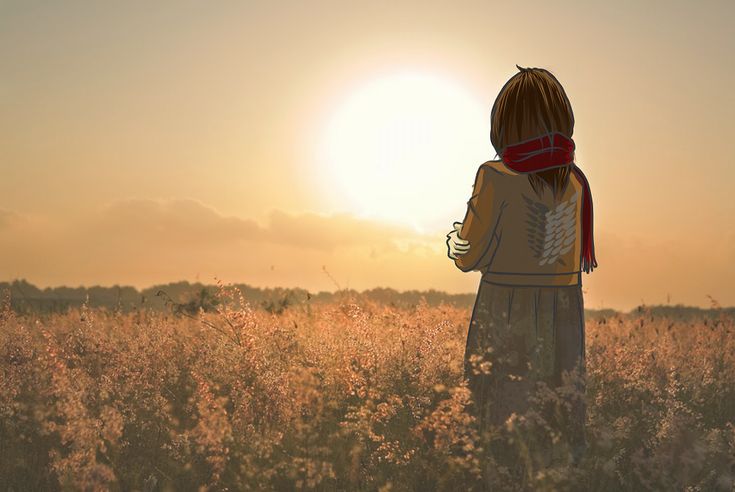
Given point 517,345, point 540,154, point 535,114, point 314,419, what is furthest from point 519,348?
point 535,114

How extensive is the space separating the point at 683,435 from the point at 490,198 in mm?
2044

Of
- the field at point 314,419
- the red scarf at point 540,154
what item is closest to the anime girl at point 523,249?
the red scarf at point 540,154

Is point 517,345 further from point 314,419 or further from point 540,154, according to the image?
point 314,419

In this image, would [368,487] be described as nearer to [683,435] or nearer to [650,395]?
[683,435]

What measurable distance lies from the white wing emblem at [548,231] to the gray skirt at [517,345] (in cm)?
27

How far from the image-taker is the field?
14.8 feet

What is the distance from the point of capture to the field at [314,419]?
4523 millimetres

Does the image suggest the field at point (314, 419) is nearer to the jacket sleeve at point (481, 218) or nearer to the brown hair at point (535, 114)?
the jacket sleeve at point (481, 218)

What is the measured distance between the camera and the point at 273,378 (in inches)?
198

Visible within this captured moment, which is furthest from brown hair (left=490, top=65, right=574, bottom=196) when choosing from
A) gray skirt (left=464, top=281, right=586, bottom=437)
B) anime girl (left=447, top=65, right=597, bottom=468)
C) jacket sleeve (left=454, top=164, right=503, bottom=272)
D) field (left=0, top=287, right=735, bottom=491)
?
field (left=0, top=287, right=735, bottom=491)

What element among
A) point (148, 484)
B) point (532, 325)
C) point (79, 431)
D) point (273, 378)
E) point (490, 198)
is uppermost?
point (490, 198)

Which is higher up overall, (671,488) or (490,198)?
(490,198)

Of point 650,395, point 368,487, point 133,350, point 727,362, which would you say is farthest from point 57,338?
point 727,362

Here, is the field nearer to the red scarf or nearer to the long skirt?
the long skirt
